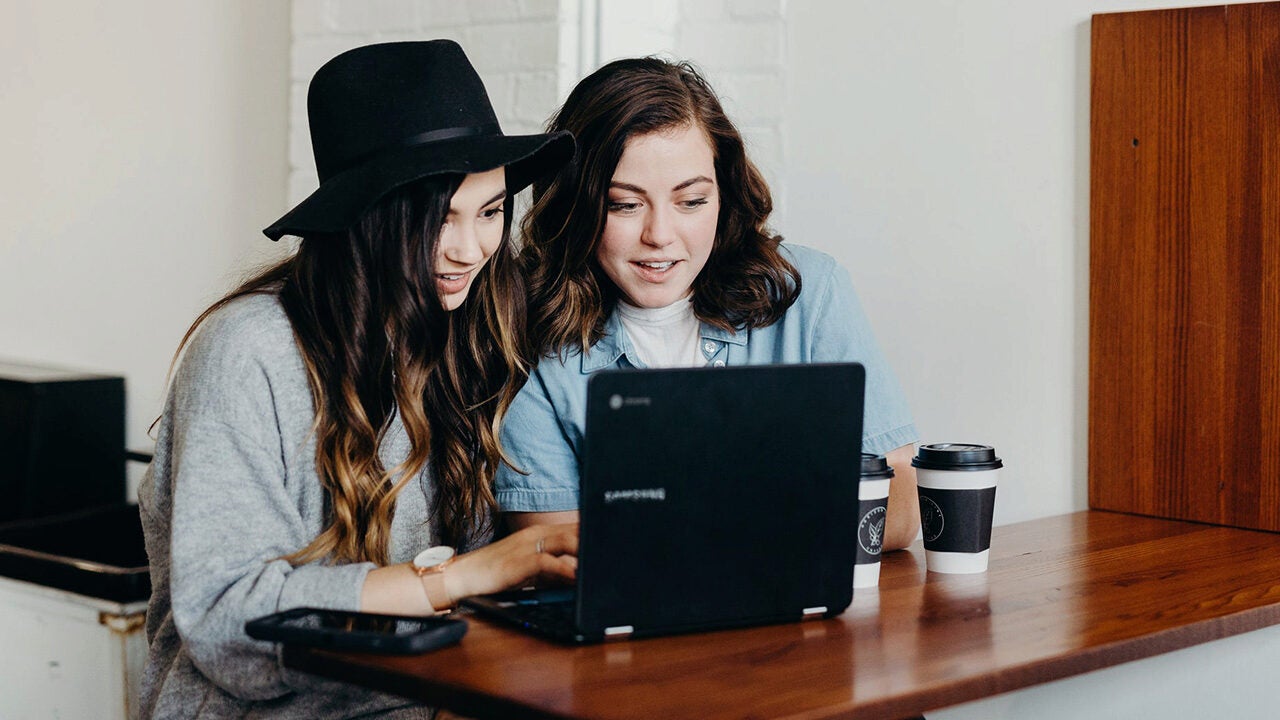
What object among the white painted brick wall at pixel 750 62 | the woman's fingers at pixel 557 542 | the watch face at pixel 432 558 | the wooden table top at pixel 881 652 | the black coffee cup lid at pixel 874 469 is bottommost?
the wooden table top at pixel 881 652

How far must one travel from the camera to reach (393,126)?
1.40 m

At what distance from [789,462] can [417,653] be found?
1.16 feet

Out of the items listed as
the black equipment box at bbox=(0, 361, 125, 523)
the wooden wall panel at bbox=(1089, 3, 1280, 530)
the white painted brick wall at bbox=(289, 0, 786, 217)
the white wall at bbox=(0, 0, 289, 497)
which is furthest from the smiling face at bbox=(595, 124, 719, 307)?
the black equipment box at bbox=(0, 361, 125, 523)

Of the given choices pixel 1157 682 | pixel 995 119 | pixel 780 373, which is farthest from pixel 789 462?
pixel 995 119

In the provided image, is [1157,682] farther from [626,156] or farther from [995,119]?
[626,156]

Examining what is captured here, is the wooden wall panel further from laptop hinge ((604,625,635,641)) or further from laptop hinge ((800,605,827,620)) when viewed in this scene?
laptop hinge ((604,625,635,641))

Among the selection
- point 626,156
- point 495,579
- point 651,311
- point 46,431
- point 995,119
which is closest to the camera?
point 495,579

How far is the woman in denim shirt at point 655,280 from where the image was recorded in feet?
5.49

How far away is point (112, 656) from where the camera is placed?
2258 mm

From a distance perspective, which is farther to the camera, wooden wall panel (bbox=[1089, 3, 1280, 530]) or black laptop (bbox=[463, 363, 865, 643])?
wooden wall panel (bbox=[1089, 3, 1280, 530])

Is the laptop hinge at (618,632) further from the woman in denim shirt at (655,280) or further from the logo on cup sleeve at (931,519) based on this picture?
the woman in denim shirt at (655,280)

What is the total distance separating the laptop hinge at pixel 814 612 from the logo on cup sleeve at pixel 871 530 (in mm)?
154

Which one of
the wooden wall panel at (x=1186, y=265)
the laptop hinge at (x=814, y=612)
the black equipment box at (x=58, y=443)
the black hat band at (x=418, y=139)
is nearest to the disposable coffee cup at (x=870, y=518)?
the laptop hinge at (x=814, y=612)

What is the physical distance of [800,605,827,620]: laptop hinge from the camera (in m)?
1.17
